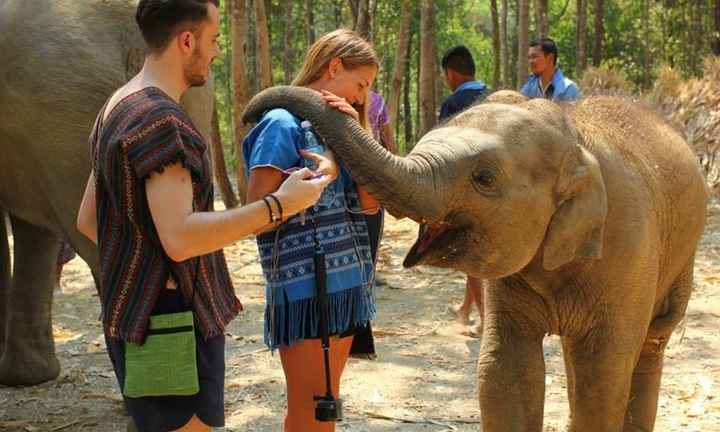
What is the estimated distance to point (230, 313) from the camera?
2678mm

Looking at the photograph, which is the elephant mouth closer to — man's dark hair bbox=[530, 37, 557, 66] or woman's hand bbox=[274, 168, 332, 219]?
woman's hand bbox=[274, 168, 332, 219]

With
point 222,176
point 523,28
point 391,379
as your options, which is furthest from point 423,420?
point 523,28

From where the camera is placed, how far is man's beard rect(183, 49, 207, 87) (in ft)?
8.09

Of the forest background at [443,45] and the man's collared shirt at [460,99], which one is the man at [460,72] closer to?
the man's collared shirt at [460,99]

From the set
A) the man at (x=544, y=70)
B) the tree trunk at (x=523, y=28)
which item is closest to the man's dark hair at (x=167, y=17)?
the man at (x=544, y=70)

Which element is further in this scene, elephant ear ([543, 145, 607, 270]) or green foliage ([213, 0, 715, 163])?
green foliage ([213, 0, 715, 163])

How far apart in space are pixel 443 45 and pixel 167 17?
28.6 m

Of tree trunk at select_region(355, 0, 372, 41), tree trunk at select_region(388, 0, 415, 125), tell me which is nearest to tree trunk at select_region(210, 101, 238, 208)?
tree trunk at select_region(388, 0, 415, 125)

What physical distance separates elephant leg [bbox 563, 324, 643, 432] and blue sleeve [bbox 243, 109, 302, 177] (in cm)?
135

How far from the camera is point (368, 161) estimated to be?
2873mm

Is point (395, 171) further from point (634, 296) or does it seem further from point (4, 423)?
point (4, 423)

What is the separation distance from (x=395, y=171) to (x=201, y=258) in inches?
25.2

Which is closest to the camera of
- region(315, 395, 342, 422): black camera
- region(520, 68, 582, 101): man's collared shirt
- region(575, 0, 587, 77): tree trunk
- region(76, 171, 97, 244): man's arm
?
region(76, 171, 97, 244): man's arm

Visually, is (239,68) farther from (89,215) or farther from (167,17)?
(167,17)
